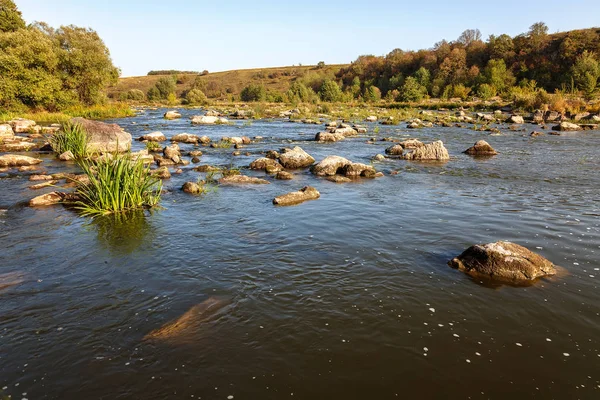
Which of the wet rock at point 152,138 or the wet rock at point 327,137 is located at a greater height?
the wet rock at point 152,138

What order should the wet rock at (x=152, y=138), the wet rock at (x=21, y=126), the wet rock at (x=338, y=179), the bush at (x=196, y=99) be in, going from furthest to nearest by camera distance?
the bush at (x=196, y=99) < the wet rock at (x=21, y=126) < the wet rock at (x=152, y=138) < the wet rock at (x=338, y=179)

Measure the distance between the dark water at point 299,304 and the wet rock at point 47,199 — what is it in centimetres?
53

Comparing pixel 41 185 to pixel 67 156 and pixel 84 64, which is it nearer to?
pixel 67 156

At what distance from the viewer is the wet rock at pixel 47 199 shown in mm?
12156

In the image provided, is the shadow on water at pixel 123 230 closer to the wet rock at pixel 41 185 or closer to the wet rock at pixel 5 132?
the wet rock at pixel 41 185

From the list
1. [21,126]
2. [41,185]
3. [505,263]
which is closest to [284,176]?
[41,185]

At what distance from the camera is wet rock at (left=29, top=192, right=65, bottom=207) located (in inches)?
479

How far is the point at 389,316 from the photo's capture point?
6098 millimetres

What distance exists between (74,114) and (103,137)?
2487 cm

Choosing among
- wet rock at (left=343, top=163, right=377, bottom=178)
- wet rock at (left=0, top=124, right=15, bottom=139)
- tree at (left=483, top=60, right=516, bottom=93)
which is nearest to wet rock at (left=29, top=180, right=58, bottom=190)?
wet rock at (left=343, top=163, right=377, bottom=178)

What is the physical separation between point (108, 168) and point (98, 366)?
782cm

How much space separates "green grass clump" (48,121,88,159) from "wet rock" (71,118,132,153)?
1.42 ft

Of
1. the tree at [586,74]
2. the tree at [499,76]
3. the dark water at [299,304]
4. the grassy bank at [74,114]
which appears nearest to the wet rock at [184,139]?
the grassy bank at [74,114]

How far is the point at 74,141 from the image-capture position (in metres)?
19.9
